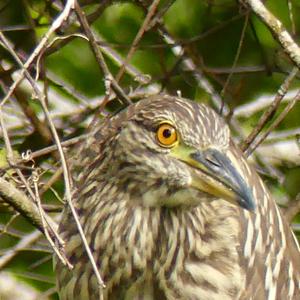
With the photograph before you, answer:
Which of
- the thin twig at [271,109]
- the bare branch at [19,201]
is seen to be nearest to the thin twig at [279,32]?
the thin twig at [271,109]

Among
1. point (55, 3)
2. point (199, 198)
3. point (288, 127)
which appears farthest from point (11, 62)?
point (199, 198)

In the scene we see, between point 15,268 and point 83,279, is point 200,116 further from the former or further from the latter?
point 15,268

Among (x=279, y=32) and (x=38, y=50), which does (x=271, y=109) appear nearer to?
(x=279, y=32)

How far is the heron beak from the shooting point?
14.8 feet

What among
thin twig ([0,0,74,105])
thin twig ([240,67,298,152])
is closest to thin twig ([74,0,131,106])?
thin twig ([0,0,74,105])

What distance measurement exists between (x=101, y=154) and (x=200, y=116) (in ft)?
1.42

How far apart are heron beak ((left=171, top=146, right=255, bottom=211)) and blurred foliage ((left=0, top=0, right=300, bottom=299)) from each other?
4.73 ft

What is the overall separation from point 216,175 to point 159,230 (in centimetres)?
40

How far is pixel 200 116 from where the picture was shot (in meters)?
4.62

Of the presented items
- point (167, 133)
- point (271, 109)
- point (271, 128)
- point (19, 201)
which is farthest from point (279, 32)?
point (19, 201)

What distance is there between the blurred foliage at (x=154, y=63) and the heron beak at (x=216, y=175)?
1443 millimetres

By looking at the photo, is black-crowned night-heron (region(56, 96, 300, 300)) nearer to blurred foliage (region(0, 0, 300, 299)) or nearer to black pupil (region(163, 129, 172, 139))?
black pupil (region(163, 129, 172, 139))

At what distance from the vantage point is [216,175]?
4566 millimetres

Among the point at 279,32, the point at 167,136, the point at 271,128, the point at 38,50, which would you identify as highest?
the point at 279,32
